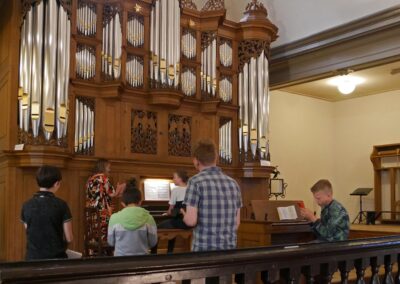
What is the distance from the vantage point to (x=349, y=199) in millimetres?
14758

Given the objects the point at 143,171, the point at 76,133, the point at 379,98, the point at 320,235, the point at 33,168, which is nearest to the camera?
the point at 320,235

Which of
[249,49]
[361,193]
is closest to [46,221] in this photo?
[249,49]

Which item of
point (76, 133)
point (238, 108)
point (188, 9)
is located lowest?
point (76, 133)

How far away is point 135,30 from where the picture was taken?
8.34 m

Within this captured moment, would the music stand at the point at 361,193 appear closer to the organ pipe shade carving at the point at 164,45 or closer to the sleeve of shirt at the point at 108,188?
the organ pipe shade carving at the point at 164,45

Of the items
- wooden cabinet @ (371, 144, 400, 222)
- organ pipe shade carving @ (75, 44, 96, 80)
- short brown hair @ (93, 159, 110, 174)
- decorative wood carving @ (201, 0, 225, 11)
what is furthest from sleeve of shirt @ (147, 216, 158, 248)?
wooden cabinet @ (371, 144, 400, 222)

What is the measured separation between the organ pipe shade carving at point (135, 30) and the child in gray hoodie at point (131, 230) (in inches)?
183

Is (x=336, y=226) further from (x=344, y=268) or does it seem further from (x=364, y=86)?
(x=364, y=86)

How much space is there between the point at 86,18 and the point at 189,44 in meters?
1.96

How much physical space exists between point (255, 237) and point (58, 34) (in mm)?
4084

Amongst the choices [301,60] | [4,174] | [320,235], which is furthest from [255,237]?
[301,60]

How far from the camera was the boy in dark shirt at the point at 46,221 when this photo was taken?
3506 mm

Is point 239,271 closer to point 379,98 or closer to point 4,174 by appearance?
point 4,174

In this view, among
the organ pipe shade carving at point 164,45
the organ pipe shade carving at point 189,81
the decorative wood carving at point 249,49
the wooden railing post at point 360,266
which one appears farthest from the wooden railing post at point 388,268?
the decorative wood carving at point 249,49
